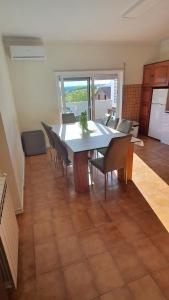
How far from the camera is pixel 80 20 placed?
2.96 m

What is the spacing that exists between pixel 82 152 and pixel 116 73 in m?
3.38

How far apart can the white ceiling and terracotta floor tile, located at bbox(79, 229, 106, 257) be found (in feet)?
9.78

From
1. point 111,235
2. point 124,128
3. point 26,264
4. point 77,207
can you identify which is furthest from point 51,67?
point 26,264

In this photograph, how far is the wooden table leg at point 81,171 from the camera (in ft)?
7.94

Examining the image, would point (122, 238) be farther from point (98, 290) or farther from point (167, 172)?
point (167, 172)

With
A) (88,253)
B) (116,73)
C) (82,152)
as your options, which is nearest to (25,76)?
(116,73)

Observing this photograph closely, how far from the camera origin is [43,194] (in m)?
2.61

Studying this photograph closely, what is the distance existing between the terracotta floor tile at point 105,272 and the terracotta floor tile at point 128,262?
0.05 m

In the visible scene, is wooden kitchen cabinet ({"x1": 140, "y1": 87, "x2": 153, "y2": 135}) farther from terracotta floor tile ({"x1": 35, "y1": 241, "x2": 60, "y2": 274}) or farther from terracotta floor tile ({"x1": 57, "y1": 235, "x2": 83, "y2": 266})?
terracotta floor tile ({"x1": 35, "y1": 241, "x2": 60, "y2": 274})

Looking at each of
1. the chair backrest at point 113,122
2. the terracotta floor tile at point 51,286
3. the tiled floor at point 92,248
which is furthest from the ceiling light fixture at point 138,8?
the terracotta floor tile at point 51,286

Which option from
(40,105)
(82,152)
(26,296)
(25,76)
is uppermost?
(25,76)

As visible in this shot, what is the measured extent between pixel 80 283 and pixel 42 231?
0.71 meters

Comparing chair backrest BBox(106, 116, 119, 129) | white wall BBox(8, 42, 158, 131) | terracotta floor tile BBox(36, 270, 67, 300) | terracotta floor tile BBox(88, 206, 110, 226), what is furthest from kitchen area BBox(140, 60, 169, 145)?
terracotta floor tile BBox(36, 270, 67, 300)

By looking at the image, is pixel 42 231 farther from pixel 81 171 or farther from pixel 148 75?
pixel 148 75
